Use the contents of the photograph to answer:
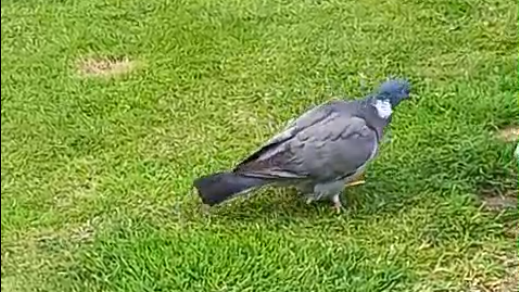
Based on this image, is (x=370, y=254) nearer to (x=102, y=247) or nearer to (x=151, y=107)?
(x=102, y=247)

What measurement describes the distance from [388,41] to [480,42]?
43 centimetres

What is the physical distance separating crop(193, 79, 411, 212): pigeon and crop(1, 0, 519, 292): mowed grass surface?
0.11 meters

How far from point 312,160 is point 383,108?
350 mm

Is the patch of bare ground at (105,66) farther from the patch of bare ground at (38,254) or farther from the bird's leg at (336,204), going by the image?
the bird's leg at (336,204)

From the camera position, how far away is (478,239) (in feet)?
11.9

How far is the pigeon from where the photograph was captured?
372 cm

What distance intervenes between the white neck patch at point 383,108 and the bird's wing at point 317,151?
9 cm

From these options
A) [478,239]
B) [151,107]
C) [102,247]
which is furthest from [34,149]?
[478,239]

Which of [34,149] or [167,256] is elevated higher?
[167,256]

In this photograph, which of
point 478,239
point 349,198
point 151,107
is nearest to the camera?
point 478,239

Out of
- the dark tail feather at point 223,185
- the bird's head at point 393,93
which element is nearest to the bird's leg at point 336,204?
the dark tail feather at point 223,185

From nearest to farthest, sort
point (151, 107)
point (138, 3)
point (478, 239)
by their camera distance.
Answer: point (478, 239) < point (151, 107) < point (138, 3)

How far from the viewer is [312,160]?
3.72m

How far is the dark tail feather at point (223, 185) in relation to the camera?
3.72 m
